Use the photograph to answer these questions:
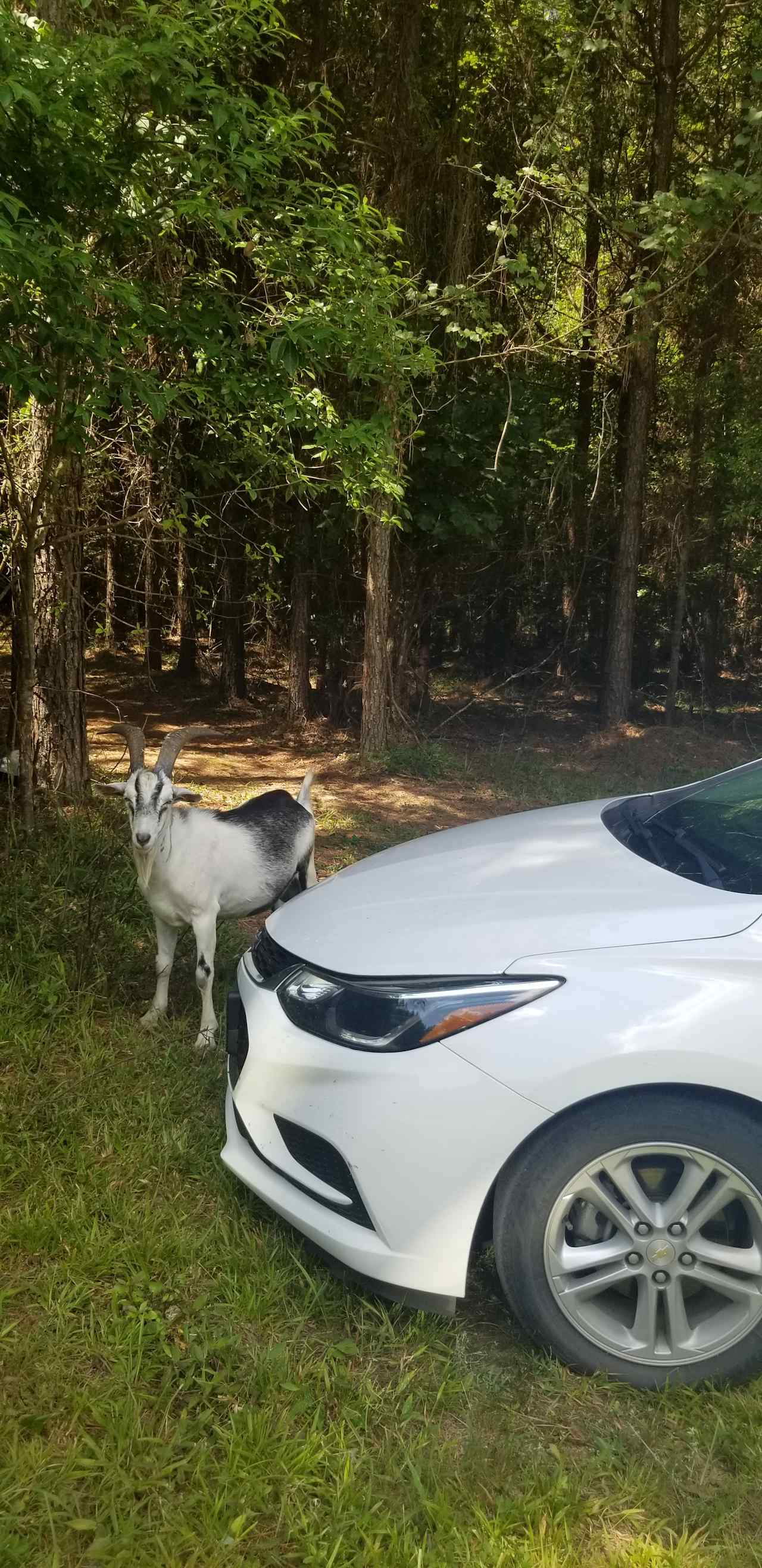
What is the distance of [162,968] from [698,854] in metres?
2.56

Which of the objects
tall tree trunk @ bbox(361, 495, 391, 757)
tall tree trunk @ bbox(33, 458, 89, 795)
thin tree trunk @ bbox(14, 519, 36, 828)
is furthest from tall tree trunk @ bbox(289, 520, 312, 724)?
thin tree trunk @ bbox(14, 519, 36, 828)

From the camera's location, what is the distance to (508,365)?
42.0ft

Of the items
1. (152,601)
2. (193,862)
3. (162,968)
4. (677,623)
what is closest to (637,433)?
(677,623)

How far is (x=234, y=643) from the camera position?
1461 centimetres

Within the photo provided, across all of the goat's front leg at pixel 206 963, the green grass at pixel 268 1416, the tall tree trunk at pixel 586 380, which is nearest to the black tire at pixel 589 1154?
the green grass at pixel 268 1416

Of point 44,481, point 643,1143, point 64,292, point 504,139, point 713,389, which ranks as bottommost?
point 643,1143

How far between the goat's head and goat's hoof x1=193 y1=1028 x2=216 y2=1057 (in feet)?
2.57

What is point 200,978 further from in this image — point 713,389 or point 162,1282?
point 713,389

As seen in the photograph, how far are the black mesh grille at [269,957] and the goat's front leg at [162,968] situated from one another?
4.35 feet

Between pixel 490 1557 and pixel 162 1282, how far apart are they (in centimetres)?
118

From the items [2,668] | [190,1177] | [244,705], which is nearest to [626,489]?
[244,705]

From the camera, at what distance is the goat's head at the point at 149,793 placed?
14.5 ft

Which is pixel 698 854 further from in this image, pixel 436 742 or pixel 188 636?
pixel 188 636

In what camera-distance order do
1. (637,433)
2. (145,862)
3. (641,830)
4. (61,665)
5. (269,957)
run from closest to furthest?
(269,957) → (641,830) → (145,862) → (61,665) → (637,433)
